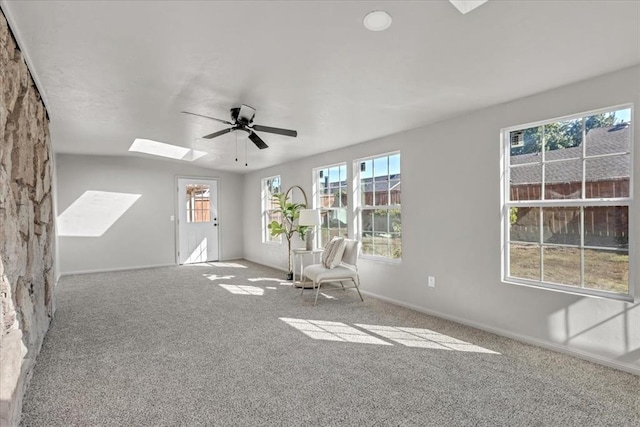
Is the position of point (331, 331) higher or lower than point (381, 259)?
lower

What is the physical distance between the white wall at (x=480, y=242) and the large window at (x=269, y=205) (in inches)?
107

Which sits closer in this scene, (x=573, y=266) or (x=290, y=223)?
(x=573, y=266)

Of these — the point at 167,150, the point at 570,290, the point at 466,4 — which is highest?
the point at 167,150

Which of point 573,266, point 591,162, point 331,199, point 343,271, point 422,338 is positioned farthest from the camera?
Answer: point 331,199

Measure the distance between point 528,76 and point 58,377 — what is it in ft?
13.6

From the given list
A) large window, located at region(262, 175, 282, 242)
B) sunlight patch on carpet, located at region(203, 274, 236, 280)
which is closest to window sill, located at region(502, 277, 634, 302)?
sunlight patch on carpet, located at region(203, 274, 236, 280)

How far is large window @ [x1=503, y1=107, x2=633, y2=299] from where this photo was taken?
103 inches

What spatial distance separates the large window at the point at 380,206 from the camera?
4539 millimetres

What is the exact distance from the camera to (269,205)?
7562mm

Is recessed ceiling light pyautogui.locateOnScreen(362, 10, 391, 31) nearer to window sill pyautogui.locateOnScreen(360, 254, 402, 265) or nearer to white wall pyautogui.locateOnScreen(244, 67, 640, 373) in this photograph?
white wall pyautogui.locateOnScreen(244, 67, 640, 373)

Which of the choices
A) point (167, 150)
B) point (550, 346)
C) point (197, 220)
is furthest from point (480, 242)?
point (197, 220)

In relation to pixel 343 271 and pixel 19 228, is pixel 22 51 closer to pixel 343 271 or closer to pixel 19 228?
pixel 19 228

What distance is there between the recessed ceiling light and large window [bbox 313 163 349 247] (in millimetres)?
3290

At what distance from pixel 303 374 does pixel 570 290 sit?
2295mm
